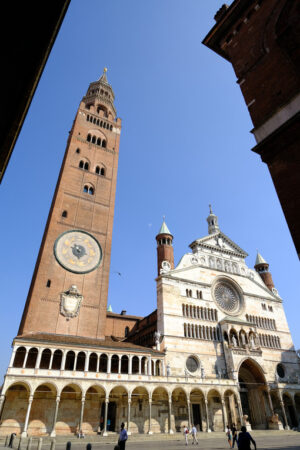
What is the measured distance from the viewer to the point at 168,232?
39.5 meters

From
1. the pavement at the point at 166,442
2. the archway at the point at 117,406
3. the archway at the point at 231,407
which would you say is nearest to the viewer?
the pavement at the point at 166,442

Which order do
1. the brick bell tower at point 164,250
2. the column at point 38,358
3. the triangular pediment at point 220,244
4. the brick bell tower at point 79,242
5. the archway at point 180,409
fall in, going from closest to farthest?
1. the column at point 38,358
2. the archway at point 180,409
3. the brick bell tower at point 79,242
4. the brick bell tower at point 164,250
5. the triangular pediment at point 220,244

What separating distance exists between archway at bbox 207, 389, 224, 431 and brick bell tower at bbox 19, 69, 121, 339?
43.8 feet

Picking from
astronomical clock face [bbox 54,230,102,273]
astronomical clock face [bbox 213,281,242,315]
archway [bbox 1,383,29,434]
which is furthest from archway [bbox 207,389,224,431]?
astronomical clock face [bbox 54,230,102,273]

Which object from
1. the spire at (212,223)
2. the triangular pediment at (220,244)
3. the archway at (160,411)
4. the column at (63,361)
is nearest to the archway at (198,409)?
the archway at (160,411)

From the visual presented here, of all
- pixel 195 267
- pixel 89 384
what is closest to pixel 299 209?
pixel 89 384

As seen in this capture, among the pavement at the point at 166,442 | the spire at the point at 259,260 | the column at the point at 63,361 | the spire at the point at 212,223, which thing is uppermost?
the spire at the point at 212,223

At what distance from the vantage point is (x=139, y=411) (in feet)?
83.6

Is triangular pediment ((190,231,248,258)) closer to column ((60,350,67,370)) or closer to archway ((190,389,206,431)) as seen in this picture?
archway ((190,389,206,431))

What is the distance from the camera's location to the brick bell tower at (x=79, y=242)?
26.6m

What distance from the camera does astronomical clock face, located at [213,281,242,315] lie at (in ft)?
119

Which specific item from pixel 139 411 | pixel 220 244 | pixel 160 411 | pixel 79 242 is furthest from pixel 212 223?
pixel 139 411

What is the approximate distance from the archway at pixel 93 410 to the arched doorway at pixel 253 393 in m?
17.0

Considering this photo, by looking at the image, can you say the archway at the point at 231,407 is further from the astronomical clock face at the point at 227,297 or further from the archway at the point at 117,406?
the archway at the point at 117,406
